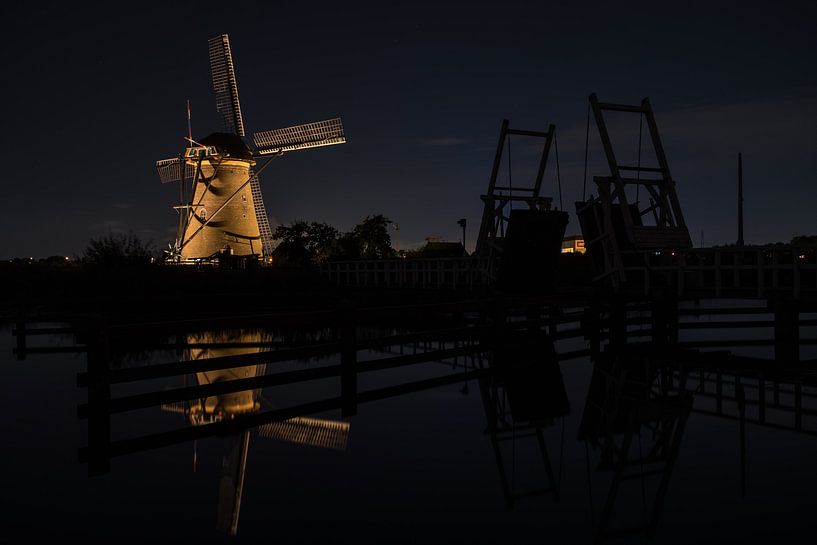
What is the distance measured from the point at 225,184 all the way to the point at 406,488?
1904 inches

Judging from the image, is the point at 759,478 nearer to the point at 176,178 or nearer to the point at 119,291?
the point at 119,291

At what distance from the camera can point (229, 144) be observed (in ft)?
171

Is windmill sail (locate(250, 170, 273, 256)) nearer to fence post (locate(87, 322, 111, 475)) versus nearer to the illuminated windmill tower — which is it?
the illuminated windmill tower

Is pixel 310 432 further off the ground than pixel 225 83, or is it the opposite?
pixel 225 83

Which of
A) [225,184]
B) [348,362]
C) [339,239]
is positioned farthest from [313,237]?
[348,362]

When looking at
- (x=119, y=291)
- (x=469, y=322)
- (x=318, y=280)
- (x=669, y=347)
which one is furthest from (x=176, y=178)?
(x=669, y=347)

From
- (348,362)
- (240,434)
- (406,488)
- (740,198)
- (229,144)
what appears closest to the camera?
(406,488)

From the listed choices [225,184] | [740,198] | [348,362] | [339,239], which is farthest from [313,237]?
[348,362]

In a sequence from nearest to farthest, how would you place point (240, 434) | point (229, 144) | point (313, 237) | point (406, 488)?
point (406, 488) < point (240, 434) < point (229, 144) < point (313, 237)

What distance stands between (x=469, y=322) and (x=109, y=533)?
63.3ft

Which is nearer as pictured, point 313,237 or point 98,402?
point 98,402

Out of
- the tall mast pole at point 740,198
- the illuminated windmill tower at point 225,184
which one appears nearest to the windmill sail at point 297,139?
the illuminated windmill tower at point 225,184

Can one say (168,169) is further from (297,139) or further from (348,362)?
(348,362)

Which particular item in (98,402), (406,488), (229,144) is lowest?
(406,488)
